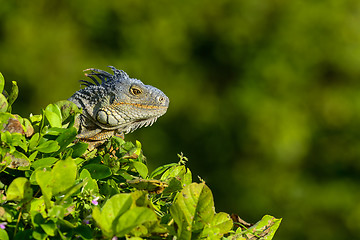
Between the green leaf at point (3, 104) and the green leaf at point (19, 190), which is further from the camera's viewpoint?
the green leaf at point (3, 104)

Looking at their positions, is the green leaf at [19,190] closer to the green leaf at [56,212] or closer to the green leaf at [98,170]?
the green leaf at [56,212]

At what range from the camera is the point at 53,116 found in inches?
56.6

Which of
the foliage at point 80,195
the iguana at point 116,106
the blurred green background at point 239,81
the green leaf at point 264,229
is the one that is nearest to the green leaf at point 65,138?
the foliage at point 80,195

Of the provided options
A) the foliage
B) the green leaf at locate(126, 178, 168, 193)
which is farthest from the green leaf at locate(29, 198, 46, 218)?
the green leaf at locate(126, 178, 168, 193)

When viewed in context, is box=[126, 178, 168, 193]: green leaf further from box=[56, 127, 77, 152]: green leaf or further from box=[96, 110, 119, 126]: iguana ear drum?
box=[96, 110, 119, 126]: iguana ear drum

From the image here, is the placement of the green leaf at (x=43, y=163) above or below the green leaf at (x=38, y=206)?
above

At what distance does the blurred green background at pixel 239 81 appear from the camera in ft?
16.2

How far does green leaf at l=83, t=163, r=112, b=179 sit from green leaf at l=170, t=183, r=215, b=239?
0.25 m

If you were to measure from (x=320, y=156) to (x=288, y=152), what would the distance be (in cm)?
31

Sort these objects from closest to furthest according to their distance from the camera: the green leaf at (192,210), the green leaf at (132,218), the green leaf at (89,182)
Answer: the green leaf at (132,218) → the green leaf at (192,210) → the green leaf at (89,182)

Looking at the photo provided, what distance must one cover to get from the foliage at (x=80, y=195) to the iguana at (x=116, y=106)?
1.31 metres

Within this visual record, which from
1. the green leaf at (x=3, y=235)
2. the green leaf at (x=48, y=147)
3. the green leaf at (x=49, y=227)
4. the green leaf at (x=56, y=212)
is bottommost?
the green leaf at (x=3, y=235)

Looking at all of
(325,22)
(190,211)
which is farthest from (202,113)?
(190,211)

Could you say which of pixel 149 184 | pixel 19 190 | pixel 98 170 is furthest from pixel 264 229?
pixel 19 190
